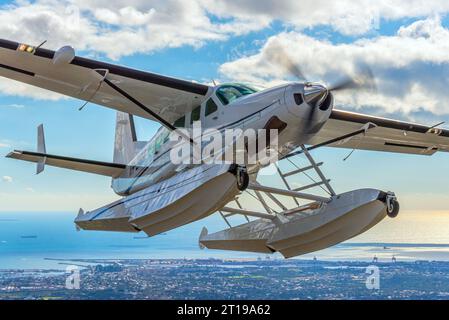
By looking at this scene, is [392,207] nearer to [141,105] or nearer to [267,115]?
[267,115]

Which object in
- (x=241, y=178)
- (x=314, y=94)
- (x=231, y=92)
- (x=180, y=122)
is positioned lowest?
(x=241, y=178)

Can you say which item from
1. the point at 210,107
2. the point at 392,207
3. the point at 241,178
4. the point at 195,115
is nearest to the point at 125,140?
the point at 195,115

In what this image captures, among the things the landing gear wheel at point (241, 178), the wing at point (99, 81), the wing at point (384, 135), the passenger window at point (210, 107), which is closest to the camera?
the landing gear wheel at point (241, 178)

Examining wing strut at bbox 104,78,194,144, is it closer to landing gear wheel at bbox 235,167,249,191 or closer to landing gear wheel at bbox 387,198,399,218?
landing gear wheel at bbox 235,167,249,191

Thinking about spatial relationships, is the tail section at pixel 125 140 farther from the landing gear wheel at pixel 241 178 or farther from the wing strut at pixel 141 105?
the landing gear wheel at pixel 241 178

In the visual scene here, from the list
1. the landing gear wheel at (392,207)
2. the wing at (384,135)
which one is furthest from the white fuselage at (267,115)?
the wing at (384,135)
